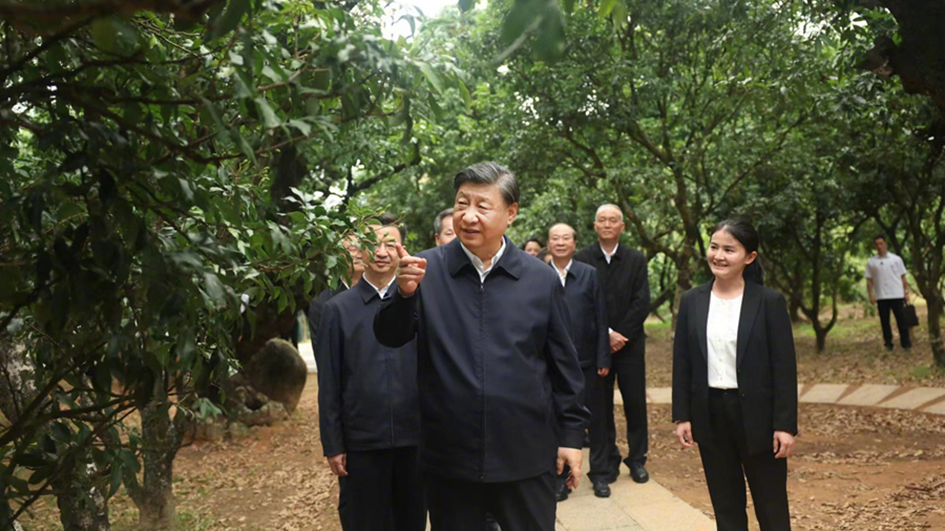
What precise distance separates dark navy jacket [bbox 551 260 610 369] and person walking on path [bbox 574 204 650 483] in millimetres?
369

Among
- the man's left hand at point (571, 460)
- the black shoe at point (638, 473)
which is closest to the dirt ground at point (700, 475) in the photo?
the black shoe at point (638, 473)

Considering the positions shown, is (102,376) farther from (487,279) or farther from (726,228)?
(726,228)

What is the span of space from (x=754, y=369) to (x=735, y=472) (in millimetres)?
548

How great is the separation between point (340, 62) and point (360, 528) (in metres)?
2.65

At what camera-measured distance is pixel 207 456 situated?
10.6 m

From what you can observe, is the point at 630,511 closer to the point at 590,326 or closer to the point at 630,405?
the point at 630,405

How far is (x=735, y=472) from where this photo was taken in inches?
177

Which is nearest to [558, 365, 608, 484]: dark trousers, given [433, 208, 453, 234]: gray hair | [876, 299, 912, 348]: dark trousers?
[433, 208, 453, 234]: gray hair

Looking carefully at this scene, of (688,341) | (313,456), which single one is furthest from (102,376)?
(313,456)

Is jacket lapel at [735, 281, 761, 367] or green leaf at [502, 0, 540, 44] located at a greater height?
green leaf at [502, 0, 540, 44]

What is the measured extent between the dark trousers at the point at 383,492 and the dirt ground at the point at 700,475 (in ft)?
6.48

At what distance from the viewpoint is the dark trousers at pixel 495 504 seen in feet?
11.5

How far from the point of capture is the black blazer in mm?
4355

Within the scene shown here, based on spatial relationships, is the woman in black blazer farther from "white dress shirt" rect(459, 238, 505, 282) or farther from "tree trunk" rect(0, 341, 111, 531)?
"tree trunk" rect(0, 341, 111, 531)
